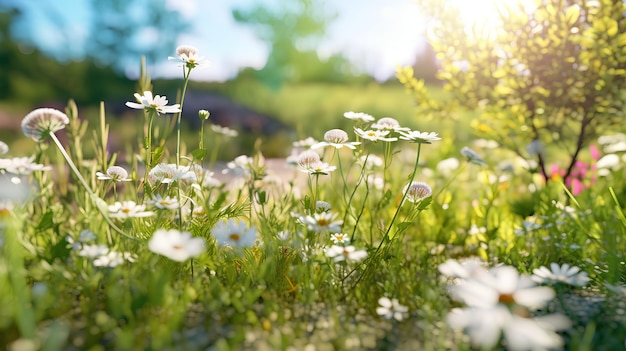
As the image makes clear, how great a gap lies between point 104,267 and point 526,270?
68.5 inches

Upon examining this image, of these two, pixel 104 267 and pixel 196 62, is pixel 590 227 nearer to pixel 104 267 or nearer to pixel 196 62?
pixel 196 62

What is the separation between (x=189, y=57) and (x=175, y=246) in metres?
0.91

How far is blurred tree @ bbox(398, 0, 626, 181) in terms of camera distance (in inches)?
130

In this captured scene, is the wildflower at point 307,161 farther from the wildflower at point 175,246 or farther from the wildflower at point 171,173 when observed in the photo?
the wildflower at point 175,246

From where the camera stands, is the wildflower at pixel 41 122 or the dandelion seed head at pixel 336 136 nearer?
the wildflower at pixel 41 122

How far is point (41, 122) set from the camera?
1790 mm

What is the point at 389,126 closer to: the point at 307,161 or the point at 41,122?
the point at 307,161

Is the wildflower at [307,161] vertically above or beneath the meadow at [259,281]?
above

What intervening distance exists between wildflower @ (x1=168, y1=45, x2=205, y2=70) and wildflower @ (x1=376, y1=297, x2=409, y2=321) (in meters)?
1.15

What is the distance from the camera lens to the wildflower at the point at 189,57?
207 cm

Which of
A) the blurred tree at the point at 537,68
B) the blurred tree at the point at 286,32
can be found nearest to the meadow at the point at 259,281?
the blurred tree at the point at 537,68

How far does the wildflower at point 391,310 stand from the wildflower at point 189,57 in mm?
1145

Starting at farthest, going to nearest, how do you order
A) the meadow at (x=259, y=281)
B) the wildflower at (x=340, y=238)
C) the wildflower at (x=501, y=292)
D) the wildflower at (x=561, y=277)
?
the wildflower at (x=340, y=238), the wildflower at (x=561, y=277), the meadow at (x=259, y=281), the wildflower at (x=501, y=292)

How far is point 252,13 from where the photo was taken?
25.4 meters
